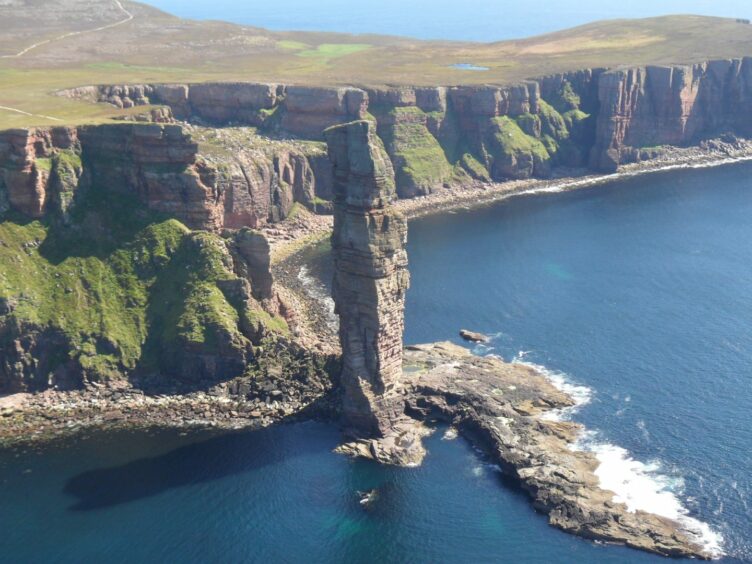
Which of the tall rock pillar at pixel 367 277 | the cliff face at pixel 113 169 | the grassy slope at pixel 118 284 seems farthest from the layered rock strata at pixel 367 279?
the cliff face at pixel 113 169

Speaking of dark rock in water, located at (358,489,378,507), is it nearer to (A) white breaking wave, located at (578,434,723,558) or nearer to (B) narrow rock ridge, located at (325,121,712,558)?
(B) narrow rock ridge, located at (325,121,712,558)

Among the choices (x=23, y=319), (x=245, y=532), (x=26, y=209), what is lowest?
(x=245, y=532)

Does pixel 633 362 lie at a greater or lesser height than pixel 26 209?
lesser

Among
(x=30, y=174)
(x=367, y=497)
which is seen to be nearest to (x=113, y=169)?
(x=30, y=174)

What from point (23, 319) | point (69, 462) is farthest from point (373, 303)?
point (23, 319)

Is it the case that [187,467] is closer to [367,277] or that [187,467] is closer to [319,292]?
[367,277]

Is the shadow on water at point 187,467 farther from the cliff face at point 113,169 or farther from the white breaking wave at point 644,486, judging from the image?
the cliff face at point 113,169

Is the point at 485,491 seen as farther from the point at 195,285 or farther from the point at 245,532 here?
the point at 195,285
